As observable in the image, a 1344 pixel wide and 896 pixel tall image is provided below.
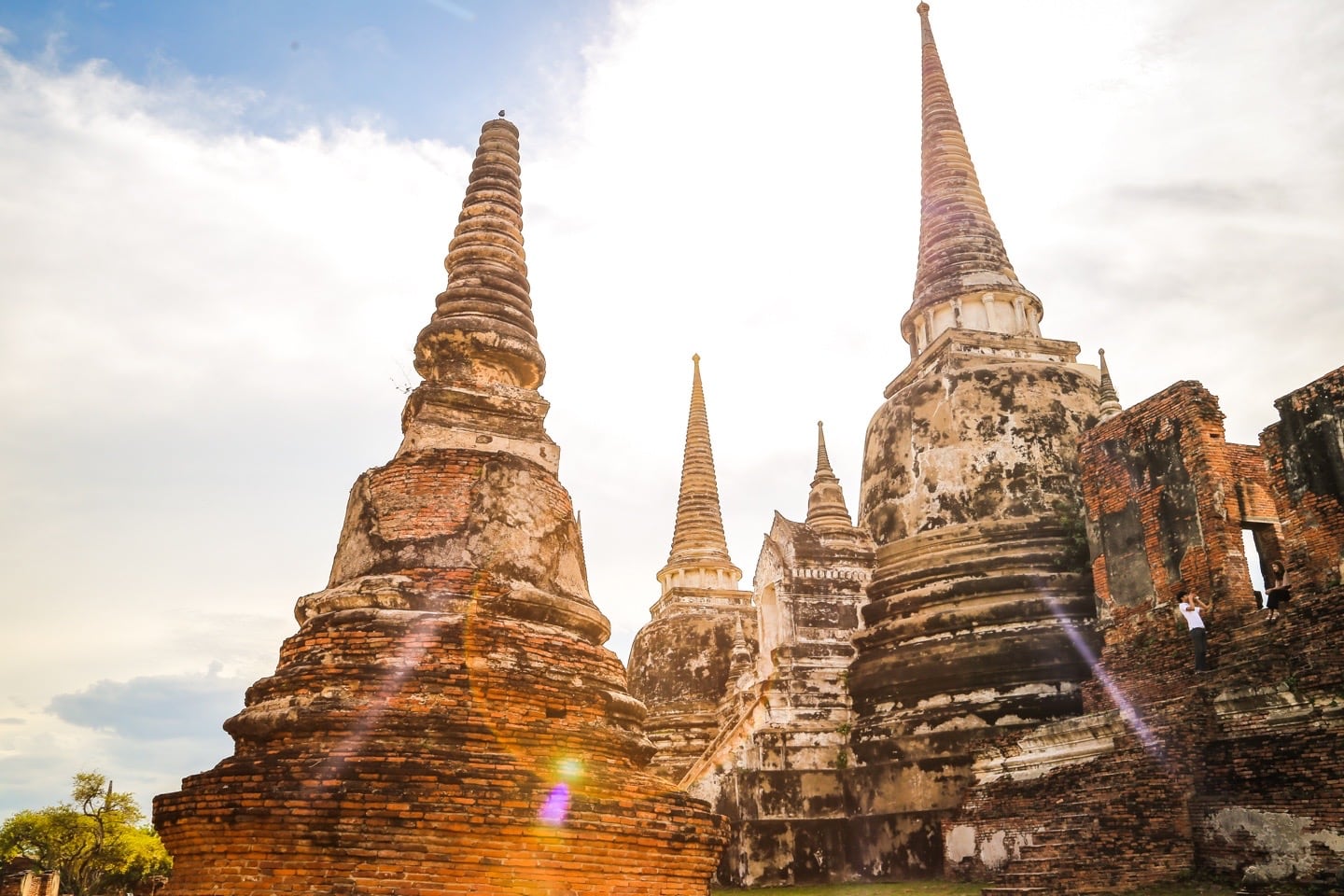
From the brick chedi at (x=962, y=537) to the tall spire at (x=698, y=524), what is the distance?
8.92m

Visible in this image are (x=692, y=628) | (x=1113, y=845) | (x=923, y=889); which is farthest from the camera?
(x=692, y=628)

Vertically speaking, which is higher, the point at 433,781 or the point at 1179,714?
the point at 1179,714

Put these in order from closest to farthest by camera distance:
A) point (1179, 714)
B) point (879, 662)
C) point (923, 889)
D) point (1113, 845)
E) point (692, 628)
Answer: point (1113, 845), point (1179, 714), point (923, 889), point (879, 662), point (692, 628)

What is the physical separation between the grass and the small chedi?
0.19 m

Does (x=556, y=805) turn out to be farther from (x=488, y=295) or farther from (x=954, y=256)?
(x=954, y=256)

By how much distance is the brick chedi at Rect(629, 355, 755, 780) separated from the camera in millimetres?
22266

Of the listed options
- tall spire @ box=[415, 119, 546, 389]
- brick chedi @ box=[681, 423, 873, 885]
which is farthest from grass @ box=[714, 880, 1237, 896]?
tall spire @ box=[415, 119, 546, 389]

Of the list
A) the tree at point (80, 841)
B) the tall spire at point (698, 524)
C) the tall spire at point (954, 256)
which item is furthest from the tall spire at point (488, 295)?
the tree at point (80, 841)

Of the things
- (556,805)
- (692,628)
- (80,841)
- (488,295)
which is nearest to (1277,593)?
(556,805)

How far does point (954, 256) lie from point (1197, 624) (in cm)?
923

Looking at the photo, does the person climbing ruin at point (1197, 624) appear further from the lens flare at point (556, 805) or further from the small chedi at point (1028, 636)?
the lens flare at point (556, 805)

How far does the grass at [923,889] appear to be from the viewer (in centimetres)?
893

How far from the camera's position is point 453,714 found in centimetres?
736

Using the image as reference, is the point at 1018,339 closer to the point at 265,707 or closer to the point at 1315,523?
the point at 1315,523
